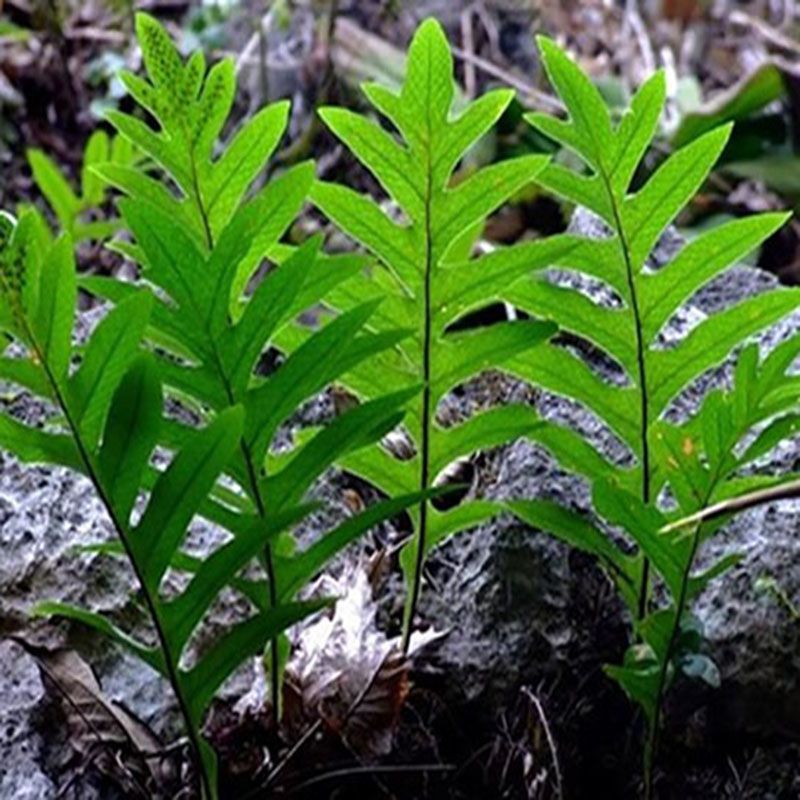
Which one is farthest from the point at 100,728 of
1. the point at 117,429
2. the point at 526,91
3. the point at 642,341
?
the point at 526,91

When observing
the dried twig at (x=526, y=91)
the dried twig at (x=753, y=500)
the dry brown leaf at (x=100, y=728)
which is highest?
the dried twig at (x=526, y=91)

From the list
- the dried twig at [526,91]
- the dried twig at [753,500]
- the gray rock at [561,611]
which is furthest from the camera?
the dried twig at [526,91]

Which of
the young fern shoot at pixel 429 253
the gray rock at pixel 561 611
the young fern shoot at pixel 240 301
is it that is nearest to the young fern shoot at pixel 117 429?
the young fern shoot at pixel 240 301

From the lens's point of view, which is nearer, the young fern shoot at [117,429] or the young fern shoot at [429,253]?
the young fern shoot at [117,429]

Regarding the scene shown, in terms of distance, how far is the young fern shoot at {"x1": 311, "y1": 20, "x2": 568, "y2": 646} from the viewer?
0.81 m

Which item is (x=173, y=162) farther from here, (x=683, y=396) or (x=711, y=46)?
(x=711, y=46)

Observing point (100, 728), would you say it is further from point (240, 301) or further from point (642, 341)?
point (642, 341)

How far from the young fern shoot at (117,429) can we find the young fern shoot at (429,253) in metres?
0.16

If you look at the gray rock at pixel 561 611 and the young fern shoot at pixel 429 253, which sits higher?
the young fern shoot at pixel 429 253

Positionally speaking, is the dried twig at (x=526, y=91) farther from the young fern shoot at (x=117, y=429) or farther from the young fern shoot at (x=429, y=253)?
the young fern shoot at (x=117, y=429)

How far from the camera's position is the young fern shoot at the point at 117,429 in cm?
70

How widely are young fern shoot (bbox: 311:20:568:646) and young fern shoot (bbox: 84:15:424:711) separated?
0.05 metres

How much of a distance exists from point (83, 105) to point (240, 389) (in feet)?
6.90

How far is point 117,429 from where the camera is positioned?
2.31ft
